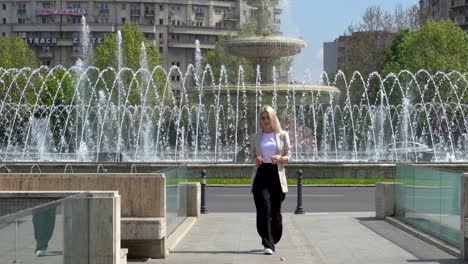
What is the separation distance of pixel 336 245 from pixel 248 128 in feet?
92.2

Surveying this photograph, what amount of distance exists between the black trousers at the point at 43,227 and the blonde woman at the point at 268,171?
17.0 ft

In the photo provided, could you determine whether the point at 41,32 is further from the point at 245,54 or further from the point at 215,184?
the point at 215,184

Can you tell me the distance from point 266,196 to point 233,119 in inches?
1401

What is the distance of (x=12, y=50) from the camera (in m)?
85.4

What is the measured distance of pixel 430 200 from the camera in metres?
15.2

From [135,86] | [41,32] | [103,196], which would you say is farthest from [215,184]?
[41,32]

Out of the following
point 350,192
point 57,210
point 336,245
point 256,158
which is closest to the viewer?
point 57,210

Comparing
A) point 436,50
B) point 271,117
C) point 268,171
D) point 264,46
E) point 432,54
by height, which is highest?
point 436,50

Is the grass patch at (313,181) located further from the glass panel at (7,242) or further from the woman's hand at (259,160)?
the glass panel at (7,242)

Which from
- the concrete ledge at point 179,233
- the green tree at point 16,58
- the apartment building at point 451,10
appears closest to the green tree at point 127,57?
the green tree at point 16,58

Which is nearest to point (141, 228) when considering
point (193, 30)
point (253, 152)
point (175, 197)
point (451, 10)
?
point (253, 152)

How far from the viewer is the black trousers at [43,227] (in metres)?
8.12

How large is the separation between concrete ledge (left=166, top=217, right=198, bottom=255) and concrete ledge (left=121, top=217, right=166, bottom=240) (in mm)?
707

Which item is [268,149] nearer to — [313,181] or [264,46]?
[313,181]
